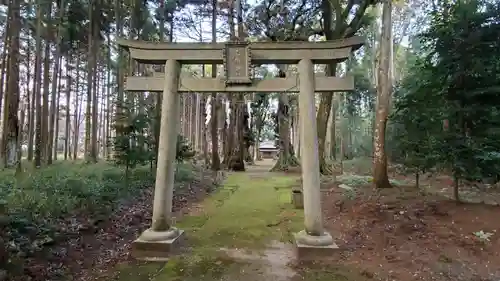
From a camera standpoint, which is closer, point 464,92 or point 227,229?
point 464,92

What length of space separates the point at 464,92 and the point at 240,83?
446cm

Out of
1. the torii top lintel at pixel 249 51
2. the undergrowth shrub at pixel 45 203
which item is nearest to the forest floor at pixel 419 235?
the torii top lintel at pixel 249 51

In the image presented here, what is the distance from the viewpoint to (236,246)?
5.82 m

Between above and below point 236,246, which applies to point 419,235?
above

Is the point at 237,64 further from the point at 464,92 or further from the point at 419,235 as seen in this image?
the point at 464,92

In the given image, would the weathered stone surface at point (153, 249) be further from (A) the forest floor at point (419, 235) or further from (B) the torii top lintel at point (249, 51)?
(B) the torii top lintel at point (249, 51)

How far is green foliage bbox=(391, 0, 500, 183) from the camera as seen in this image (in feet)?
20.9

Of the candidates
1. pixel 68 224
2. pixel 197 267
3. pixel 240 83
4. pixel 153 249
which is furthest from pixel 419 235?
pixel 68 224

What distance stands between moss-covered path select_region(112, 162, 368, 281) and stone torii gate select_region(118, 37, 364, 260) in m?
0.56

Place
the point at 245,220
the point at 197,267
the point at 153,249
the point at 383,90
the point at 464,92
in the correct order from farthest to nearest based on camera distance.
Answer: the point at 383,90
the point at 245,220
the point at 464,92
the point at 153,249
the point at 197,267

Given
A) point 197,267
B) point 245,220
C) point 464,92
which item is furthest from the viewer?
point 245,220

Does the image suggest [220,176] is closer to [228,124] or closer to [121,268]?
[228,124]

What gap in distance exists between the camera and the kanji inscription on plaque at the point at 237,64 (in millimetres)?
5789

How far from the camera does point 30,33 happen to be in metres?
16.1
